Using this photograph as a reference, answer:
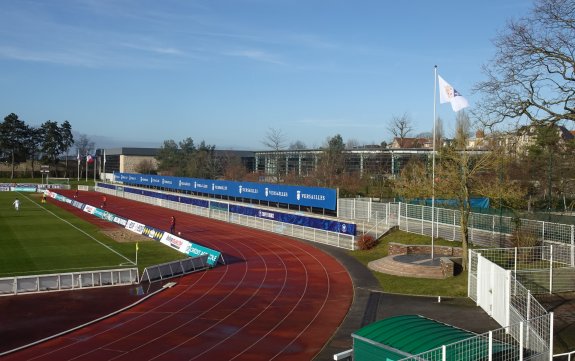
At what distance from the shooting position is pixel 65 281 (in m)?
24.1

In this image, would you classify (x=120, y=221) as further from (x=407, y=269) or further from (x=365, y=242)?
(x=407, y=269)

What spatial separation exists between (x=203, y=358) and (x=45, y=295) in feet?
35.9

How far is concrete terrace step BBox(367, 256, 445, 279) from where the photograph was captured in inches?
1016

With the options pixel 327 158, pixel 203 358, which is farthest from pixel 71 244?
pixel 327 158

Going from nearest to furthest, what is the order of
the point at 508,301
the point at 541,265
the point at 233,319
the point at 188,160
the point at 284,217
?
the point at 508,301 → the point at 233,319 → the point at 541,265 → the point at 284,217 → the point at 188,160

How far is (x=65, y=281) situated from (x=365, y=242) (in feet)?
60.6

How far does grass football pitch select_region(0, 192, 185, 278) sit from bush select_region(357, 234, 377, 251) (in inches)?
460

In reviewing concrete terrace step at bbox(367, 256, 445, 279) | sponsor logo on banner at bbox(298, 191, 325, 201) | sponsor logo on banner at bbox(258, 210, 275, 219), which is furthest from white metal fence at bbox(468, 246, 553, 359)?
sponsor logo on banner at bbox(258, 210, 275, 219)

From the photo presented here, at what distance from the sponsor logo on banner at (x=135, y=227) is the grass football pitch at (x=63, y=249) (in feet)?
8.58

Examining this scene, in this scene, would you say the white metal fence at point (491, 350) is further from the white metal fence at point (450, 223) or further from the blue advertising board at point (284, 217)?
the blue advertising board at point (284, 217)

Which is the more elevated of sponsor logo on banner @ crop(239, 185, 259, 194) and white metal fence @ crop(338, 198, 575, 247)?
sponsor logo on banner @ crop(239, 185, 259, 194)

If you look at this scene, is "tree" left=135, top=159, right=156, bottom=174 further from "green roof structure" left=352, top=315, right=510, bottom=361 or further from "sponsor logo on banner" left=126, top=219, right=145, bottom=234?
"green roof structure" left=352, top=315, right=510, bottom=361

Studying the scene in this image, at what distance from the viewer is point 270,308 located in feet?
70.1

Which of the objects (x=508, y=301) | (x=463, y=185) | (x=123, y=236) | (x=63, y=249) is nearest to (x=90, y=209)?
(x=123, y=236)
